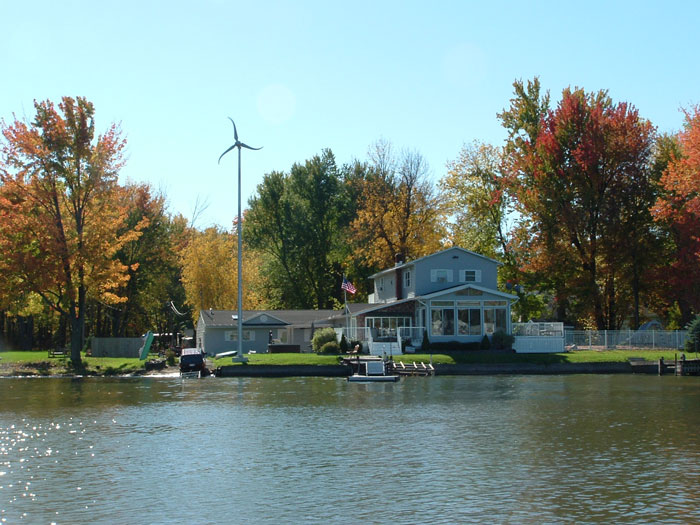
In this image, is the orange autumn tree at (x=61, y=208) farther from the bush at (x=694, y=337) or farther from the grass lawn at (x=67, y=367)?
the bush at (x=694, y=337)

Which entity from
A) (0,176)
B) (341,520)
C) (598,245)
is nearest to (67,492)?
(341,520)

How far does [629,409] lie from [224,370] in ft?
95.2

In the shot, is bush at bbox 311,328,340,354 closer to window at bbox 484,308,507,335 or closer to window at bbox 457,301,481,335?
window at bbox 457,301,481,335

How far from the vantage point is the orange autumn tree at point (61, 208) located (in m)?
58.6

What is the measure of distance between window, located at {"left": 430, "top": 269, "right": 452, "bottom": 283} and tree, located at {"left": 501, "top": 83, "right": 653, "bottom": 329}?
804 cm

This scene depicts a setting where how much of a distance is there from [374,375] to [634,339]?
25.2 metres

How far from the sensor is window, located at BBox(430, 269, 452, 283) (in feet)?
224

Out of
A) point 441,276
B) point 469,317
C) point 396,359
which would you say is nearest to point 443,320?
point 469,317

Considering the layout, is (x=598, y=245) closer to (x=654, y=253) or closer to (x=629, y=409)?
(x=654, y=253)

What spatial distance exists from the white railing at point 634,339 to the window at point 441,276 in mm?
11285

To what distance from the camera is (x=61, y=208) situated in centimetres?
6200

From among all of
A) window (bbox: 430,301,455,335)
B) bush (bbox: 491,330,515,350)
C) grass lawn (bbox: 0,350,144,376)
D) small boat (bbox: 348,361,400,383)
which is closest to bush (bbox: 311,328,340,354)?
window (bbox: 430,301,455,335)

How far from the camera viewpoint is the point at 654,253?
222 ft

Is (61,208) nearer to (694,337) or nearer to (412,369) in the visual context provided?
(412,369)
